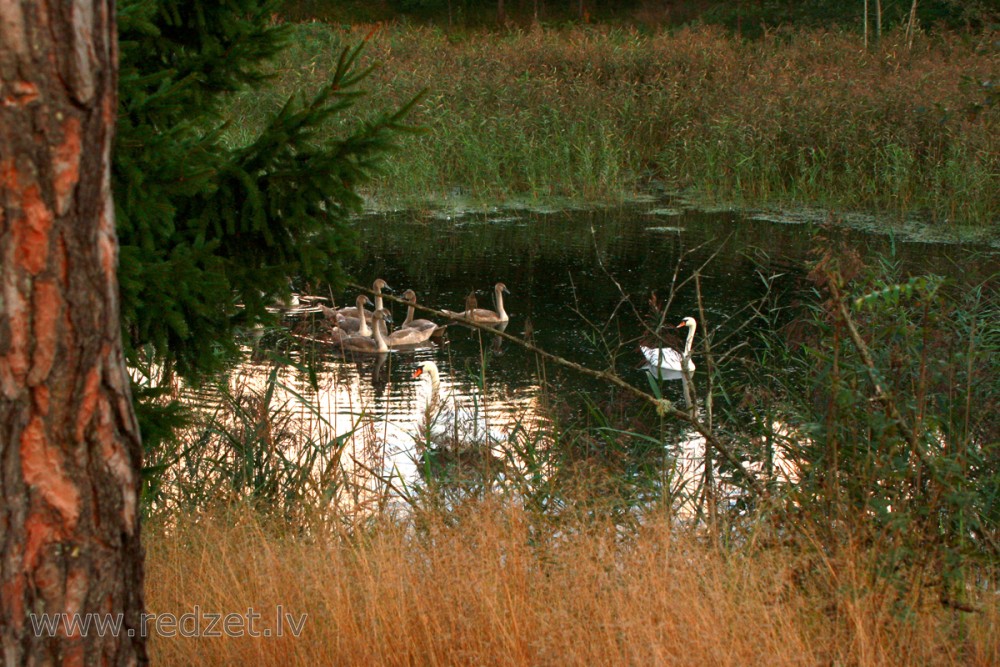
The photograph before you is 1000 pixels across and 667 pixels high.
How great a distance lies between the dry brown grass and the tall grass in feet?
26.0

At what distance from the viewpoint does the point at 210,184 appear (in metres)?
3.21

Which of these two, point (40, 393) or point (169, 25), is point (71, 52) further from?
point (169, 25)

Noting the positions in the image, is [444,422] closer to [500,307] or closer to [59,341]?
[500,307]

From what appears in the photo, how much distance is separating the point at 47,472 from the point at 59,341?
0.69 ft

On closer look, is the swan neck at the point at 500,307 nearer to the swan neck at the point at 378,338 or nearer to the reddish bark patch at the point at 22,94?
the swan neck at the point at 378,338

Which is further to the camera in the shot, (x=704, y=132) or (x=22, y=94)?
(x=704, y=132)

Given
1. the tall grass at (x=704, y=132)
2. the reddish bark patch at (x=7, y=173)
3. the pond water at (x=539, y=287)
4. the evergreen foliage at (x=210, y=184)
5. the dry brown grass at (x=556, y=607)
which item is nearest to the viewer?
the reddish bark patch at (x=7, y=173)

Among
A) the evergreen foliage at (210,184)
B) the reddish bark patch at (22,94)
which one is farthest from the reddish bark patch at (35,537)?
the evergreen foliage at (210,184)

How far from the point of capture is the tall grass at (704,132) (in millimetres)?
11078

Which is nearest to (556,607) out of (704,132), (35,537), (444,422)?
(35,537)

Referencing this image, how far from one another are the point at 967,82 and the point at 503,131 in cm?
812

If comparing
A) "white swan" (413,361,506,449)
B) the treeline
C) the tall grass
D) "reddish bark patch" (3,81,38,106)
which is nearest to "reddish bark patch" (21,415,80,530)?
"reddish bark patch" (3,81,38,106)

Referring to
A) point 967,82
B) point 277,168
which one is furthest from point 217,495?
point 967,82

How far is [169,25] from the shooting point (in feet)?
11.9
